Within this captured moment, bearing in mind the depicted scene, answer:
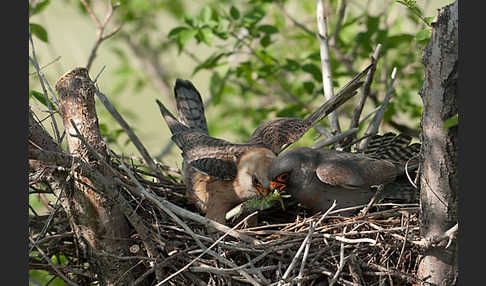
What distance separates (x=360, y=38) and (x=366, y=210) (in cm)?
222

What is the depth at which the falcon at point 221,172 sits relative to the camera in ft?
15.0

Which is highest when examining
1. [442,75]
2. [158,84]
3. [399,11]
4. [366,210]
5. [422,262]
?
[158,84]

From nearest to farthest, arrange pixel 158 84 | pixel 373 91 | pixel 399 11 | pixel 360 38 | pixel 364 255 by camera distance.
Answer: pixel 364 255
pixel 360 38
pixel 373 91
pixel 399 11
pixel 158 84

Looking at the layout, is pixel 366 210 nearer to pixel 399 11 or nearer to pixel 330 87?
pixel 330 87

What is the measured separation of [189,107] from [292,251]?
2331 mm

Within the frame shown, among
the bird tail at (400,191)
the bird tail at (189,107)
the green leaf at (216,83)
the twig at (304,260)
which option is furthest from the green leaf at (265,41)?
the twig at (304,260)

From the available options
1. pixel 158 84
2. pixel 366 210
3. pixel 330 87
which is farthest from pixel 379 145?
pixel 158 84

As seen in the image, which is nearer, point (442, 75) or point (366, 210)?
point (442, 75)

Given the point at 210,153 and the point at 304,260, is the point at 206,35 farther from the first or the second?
the point at 304,260

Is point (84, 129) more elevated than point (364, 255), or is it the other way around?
point (84, 129)

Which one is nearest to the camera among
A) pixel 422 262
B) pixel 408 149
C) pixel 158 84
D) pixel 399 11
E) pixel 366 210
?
pixel 422 262

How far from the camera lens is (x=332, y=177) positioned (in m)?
4.43

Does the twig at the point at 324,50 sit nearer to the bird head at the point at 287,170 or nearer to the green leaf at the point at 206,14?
the bird head at the point at 287,170

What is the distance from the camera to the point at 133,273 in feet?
12.7
